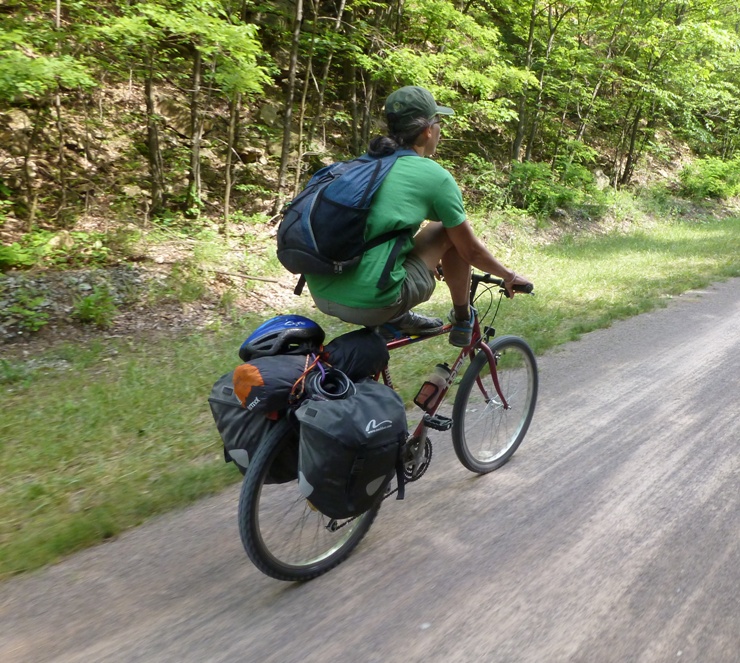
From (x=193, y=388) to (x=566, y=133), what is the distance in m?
13.6

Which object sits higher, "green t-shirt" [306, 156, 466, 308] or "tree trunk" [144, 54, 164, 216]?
"green t-shirt" [306, 156, 466, 308]

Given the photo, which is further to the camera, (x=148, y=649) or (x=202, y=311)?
(x=202, y=311)

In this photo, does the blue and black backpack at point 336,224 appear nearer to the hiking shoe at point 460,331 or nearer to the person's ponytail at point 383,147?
the person's ponytail at point 383,147

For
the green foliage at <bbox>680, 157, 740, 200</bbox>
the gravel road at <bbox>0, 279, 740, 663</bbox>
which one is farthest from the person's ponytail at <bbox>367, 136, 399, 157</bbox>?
the green foliage at <bbox>680, 157, 740, 200</bbox>

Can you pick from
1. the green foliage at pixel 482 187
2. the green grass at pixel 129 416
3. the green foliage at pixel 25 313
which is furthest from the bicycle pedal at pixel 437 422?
the green foliage at pixel 482 187

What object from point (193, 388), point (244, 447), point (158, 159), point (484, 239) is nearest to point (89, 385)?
point (193, 388)

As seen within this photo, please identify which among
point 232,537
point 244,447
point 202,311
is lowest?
point 202,311

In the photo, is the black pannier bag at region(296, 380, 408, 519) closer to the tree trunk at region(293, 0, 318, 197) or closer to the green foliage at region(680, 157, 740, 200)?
the tree trunk at region(293, 0, 318, 197)

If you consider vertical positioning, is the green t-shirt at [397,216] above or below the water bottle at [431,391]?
above

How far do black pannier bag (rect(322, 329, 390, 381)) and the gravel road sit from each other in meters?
0.87

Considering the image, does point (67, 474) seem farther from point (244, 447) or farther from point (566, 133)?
point (566, 133)

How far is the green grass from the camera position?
10.1 feet

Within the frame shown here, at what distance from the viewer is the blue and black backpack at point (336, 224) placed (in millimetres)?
2500

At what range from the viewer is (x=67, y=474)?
352 centimetres
